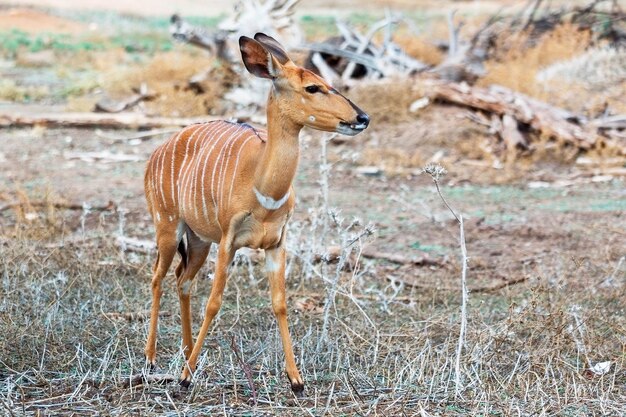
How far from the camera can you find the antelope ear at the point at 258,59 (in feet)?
15.1

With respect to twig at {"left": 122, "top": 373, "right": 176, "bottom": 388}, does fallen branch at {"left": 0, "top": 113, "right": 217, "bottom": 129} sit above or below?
below

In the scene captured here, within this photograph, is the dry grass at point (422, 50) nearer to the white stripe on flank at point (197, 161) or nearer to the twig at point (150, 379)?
the white stripe on flank at point (197, 161)

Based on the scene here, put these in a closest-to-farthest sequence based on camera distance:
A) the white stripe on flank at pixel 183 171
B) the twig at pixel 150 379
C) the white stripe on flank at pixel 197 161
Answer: the twig at pixel 150 379
the white stripe on flank at pixel 197 161
the white stripe on flank at pixel 183 171

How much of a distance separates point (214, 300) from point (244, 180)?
0.60 m

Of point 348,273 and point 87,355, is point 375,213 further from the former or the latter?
point 87,355

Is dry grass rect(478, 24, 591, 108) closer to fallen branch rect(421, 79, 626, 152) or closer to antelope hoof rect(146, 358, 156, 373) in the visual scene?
fallen branch rect(421, 79, 626, 152)

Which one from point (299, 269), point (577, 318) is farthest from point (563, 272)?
point (299, 269)

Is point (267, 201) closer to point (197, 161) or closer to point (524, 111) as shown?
point (197, 161)

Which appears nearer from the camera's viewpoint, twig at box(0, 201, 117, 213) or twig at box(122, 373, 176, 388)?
twig at box(122, 373, 176, 388)

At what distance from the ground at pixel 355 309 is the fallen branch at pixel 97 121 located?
10.0 ft

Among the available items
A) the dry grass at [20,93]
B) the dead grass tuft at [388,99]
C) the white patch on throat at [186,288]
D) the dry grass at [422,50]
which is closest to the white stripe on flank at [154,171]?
the white patch on throat at [186,288]

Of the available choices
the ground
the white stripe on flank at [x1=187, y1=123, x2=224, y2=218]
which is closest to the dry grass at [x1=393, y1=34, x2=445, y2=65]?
the ground

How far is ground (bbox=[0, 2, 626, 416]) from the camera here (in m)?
4.93

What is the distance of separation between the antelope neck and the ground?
2.63ft
